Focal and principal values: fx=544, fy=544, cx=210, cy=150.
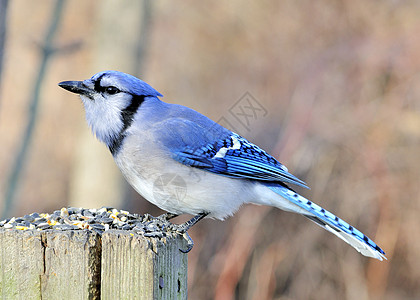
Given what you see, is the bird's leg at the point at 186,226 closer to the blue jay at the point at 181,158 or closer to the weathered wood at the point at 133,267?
the blue jay at the point at 181,158

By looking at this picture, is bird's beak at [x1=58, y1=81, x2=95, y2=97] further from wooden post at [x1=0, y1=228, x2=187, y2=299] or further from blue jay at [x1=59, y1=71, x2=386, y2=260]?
wooden post at [x1=0, y1=228, x2=187, y2=299]

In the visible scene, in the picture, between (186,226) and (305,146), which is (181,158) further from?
(305,146)

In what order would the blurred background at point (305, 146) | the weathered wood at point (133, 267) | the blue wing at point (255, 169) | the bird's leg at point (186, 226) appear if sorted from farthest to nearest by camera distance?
the blurred background at point (305, 146), the blue wing at point (255, 169), the bird's leg at point (186, 226), the weathered wood at point (133, 267)

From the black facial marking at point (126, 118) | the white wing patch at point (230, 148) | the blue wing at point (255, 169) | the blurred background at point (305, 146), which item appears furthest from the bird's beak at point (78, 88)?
the blurred background at point (305, 146)

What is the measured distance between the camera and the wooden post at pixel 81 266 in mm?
1867

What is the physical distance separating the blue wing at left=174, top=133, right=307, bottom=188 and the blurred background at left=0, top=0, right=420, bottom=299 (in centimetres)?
46

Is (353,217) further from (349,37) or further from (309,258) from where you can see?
(349,37)

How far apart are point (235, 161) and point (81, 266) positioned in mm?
1621

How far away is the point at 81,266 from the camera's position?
188cm

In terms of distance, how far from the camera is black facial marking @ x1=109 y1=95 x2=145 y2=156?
313 cm

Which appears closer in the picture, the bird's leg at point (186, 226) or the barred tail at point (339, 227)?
the bird's leg at point (186, 226)

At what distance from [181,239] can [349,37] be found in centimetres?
497

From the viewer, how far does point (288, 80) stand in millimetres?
7043

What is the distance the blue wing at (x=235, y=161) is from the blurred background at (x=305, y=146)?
46 centimetres
